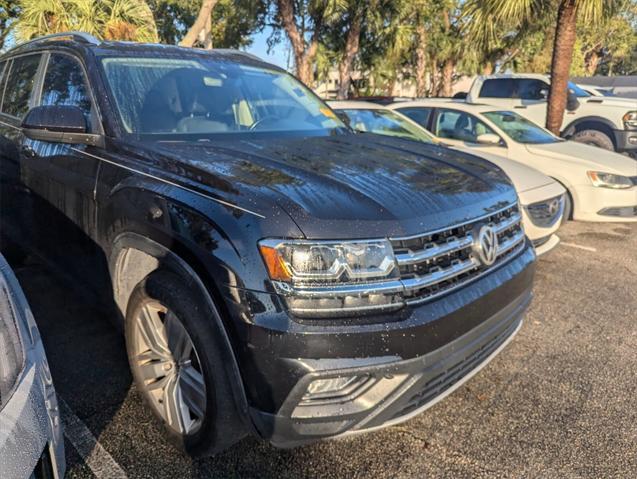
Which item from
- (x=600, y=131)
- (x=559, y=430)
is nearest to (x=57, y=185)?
(x=559, y=430)

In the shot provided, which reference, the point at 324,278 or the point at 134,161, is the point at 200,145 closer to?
the point at 134,161

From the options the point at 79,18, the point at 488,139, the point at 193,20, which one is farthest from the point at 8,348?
the point at 193,20

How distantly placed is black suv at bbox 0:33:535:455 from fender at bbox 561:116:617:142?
931cm

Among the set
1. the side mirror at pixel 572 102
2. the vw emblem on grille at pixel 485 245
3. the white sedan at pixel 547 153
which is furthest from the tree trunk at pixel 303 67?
the vw emblem on grille at pixel 485 245

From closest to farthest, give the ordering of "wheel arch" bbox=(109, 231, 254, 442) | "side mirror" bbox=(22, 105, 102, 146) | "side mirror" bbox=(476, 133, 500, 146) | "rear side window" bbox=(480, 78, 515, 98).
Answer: "wheel arch" bbox=(109, 231, 254, 442) < "side mirror" bbox=(22, 105, 102, 146) < "side mirror" bbox=(476, 133, 500, 146) < "rear side window" bbox=(480, 78, 515, 98)

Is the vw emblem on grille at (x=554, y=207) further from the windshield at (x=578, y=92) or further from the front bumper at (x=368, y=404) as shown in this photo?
the windshield at (x=578, y=92)

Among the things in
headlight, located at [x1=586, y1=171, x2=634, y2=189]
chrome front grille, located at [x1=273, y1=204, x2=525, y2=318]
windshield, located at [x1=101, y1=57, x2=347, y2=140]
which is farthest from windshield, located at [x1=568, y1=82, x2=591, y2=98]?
chrome front grille, located at [x1=273, y1=204, x2=525, y2=318]

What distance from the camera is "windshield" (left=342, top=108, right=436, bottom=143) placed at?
20.9 ft

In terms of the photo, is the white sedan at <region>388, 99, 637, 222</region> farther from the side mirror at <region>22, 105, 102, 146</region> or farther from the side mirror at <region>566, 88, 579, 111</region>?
the side mirror at <region>22, 105, 102, 146</region>

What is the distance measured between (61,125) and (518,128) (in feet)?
20.3

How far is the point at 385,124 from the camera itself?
6.54 m

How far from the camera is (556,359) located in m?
3.41

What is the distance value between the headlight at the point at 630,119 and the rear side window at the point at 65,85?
1062 centimetres

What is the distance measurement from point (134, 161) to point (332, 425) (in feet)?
4.97
